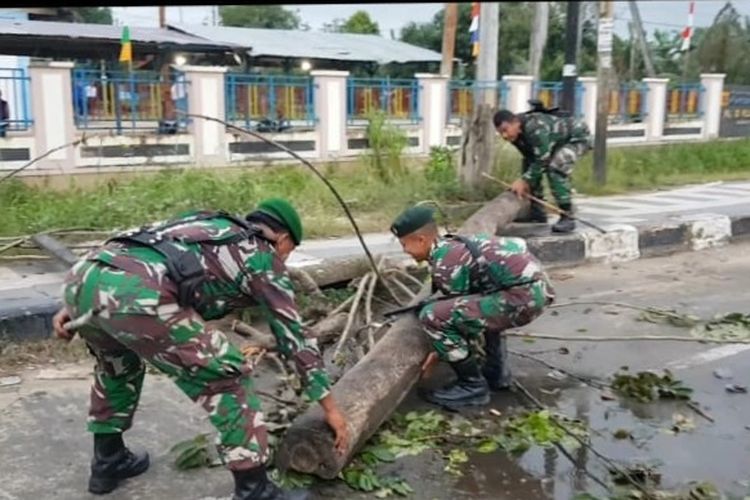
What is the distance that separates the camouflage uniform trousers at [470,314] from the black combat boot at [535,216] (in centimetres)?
451

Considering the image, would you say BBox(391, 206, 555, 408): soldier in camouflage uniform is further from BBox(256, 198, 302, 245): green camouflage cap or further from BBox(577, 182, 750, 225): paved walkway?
BBox(577, 182, 750, 225): paved walkway

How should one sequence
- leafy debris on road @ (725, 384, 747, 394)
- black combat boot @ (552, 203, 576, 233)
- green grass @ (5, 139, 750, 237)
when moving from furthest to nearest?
black combat boot @ (552, 203, 576, 233), green grass @ (5, 139, 750, 237), leafy debris on road @ (725, 384, 747, 394)

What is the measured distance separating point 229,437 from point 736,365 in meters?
3.29

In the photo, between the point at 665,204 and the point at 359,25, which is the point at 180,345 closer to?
the point at 665,204

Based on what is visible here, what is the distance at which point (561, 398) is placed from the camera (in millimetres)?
4363

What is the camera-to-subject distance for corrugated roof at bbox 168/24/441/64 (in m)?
21.9

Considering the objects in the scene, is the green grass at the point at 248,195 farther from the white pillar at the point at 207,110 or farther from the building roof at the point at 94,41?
the building roof at the point at 94,41

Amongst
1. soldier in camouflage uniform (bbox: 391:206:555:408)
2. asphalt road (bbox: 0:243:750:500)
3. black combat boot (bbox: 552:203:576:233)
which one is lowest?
asphalt road (bbox: 0:243:750:500)

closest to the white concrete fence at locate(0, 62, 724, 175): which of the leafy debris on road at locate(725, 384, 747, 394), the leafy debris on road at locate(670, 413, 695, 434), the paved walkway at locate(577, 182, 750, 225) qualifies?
the paved walkway at locate(577, 182, 750, 225)

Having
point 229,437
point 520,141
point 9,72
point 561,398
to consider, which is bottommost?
point 561,398

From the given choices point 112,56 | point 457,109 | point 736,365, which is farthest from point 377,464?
point 112,56

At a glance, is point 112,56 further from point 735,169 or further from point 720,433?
point 720,433

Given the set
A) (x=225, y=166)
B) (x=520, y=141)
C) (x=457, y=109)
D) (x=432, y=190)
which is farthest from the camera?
(x=457, y=109)

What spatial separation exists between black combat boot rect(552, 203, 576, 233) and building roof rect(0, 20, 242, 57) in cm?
553
